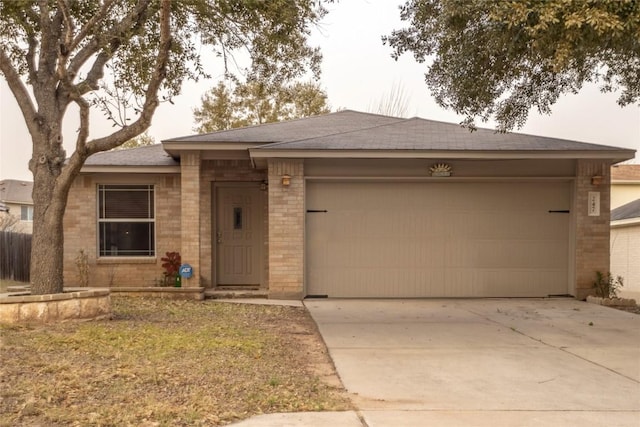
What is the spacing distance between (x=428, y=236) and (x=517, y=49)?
496 cm

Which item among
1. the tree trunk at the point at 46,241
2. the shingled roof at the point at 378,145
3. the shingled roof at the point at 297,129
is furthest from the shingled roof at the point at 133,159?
the tree trunk at the point at 46,241

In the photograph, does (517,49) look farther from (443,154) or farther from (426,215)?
(426,215)

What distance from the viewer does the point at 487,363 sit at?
646 cm

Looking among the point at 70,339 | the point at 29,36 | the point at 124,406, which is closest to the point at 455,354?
the point at 124,406

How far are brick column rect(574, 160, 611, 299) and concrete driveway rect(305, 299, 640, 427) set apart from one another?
1094 mm

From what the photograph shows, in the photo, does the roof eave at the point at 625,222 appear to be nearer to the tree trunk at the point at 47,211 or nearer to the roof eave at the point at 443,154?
the roof eave at the point at 443,154

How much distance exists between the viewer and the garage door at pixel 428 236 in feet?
39.1

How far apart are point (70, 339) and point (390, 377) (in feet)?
12.2

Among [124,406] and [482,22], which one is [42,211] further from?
[482,22]

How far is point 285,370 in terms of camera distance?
598cm

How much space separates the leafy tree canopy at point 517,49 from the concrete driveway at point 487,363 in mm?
3204

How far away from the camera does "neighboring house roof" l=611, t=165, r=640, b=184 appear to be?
2477 centimetres

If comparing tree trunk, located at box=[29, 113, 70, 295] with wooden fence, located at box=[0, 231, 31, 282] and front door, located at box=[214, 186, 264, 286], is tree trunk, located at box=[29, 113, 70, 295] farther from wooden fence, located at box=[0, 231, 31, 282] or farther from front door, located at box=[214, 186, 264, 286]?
wooden fence, located at box=[0, 231, 31, 282]

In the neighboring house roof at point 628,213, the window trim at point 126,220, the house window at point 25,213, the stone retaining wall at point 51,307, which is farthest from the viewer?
the house window at point 25,213
